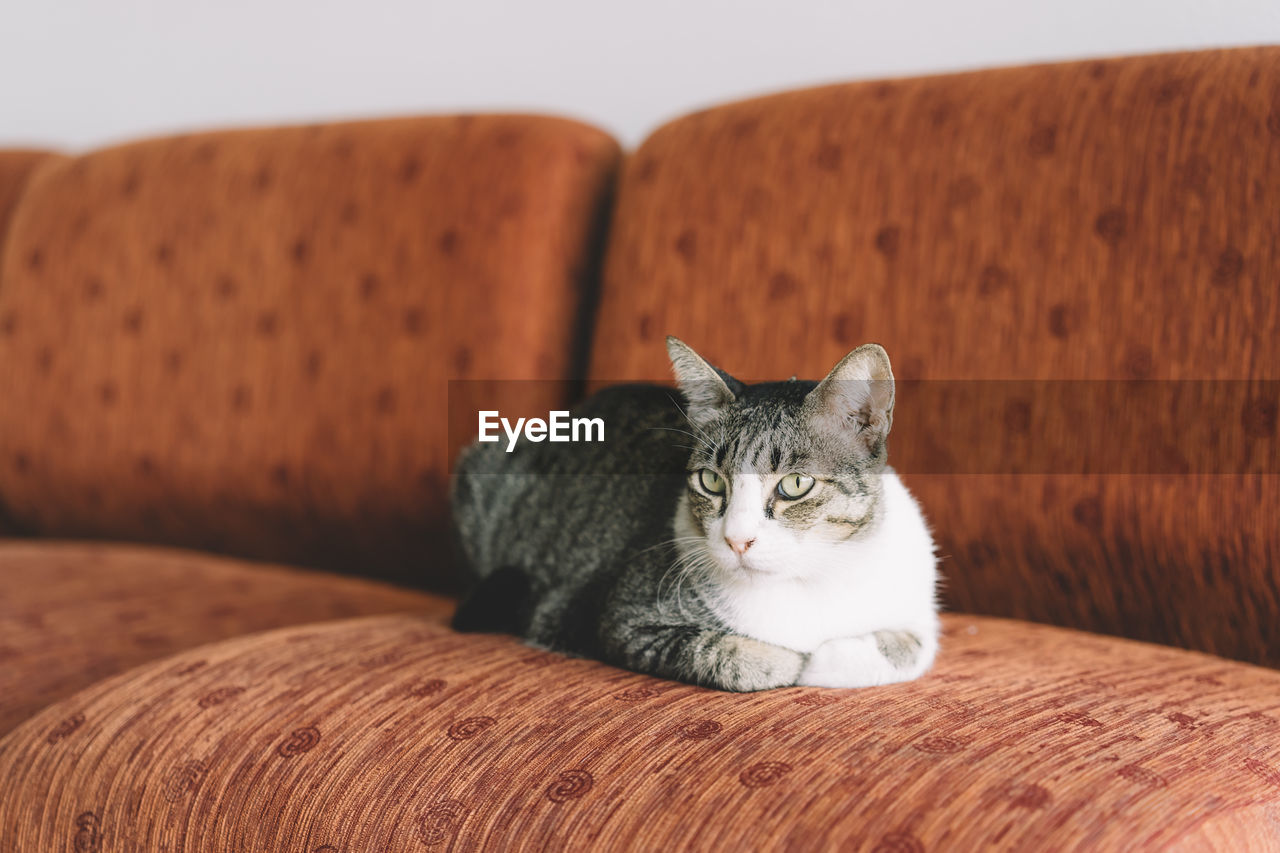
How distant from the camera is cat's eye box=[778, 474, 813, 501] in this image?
3.09ft

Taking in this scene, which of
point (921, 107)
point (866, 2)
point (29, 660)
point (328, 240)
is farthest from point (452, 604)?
point (866, 2)

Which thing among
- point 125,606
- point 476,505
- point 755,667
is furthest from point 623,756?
point 125,606

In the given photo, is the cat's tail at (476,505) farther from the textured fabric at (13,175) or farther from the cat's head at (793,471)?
the textured fabric at (13,175)

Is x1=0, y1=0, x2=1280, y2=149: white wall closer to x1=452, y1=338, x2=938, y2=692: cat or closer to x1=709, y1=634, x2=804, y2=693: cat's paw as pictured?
x1=452, y1=338, x2=938, y2=692: cat

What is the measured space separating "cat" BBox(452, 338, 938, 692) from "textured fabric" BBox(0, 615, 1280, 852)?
4 centimetres

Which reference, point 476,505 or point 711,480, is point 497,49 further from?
point 711,480

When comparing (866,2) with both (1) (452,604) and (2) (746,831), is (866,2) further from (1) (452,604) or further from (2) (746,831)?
(2) (746,831)

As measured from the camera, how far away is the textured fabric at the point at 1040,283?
119cm

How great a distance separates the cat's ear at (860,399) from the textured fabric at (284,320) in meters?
0.80

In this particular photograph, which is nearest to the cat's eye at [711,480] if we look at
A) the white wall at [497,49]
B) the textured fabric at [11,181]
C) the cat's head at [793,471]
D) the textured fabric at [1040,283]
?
the cat's head at [793,471]

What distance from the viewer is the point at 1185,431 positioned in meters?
1.20

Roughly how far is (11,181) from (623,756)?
217 cm

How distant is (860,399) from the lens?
36.5 inches

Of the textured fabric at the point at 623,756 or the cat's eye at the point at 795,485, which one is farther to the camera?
the cat's eye at the point at 795,485
